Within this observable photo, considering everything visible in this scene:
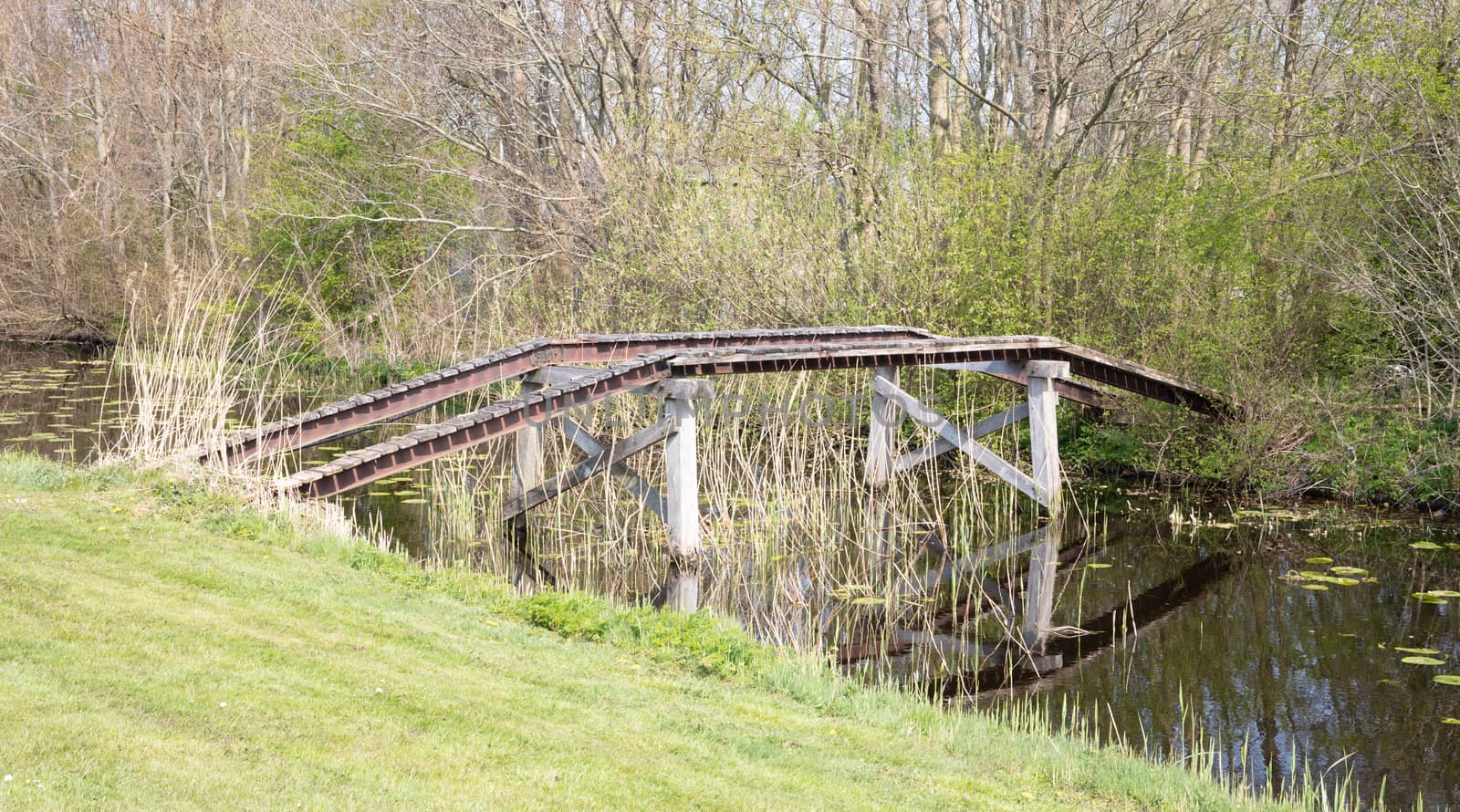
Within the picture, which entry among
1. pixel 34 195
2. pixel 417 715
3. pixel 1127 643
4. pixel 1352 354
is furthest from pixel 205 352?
pixel 34 195

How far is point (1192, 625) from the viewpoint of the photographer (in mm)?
11172

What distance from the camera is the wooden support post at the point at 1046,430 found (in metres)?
15.6

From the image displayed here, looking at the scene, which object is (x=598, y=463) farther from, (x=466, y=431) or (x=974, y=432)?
(x=974, y=432)

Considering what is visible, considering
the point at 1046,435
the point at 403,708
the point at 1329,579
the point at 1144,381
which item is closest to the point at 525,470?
the point at 1046,435

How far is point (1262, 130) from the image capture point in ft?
63.6

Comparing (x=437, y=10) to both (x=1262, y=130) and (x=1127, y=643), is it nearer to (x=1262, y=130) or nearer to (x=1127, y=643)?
(x=1262, y=130)

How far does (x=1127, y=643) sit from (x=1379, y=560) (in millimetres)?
4303

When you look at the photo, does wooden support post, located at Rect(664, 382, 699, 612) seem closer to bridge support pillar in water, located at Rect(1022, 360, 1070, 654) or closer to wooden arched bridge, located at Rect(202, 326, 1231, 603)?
wooden arched bridge, located at Rect(202, 326, 1231, 603)

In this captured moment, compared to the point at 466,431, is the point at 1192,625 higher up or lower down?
lower down

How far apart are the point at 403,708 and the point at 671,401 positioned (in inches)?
290

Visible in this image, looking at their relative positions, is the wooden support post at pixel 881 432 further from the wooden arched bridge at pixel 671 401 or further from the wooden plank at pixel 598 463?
the wooden plank at pixel 598 463

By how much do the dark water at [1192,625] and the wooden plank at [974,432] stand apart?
1506 millimetres

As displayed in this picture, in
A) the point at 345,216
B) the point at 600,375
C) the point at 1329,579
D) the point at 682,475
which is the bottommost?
the point at 1329,579

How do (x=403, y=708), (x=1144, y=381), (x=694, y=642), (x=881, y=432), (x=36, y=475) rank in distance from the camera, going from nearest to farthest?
(x=403, y=708) → (x=694, y=642) → (x=36, y=475) → (x=1144, y=381) → (x=881, y=432)
